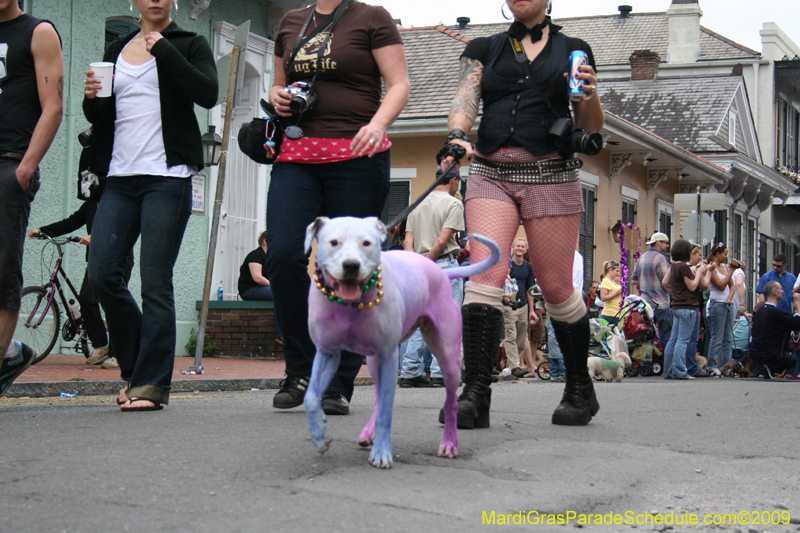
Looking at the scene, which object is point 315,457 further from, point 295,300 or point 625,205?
point 625,205

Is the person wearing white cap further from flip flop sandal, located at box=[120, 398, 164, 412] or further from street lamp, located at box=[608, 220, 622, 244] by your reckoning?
flip flop sandal, located at box=[120, 398, 164, 412]

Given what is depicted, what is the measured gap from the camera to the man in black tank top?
A: 482 centimetres

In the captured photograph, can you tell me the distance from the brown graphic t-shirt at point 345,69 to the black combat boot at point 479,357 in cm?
112

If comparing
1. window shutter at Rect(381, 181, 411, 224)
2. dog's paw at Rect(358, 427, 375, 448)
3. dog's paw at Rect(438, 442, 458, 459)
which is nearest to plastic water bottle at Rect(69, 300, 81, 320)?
dog's paw at Rect(358, 427, 375, 448)

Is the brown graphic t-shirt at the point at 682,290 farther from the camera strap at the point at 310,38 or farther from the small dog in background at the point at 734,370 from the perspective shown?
the camera strap at the point at 310,38

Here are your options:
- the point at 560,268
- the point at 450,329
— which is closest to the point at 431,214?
the point at 560,268

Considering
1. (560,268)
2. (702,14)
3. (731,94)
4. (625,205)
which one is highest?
(702,14)

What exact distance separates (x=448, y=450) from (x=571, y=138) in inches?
71.1

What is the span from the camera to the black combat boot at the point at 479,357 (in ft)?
15.5

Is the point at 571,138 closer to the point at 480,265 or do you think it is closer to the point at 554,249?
the point at 554,249

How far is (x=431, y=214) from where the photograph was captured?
9.06 meters

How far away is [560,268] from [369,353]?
175 centimetres

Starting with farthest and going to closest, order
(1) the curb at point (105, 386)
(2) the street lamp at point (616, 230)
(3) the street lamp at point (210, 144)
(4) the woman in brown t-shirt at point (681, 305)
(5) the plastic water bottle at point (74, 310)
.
Result: (2) the street lamp at point (616, 230), (4) the woman in brown t-shirt at point (681, 305), (3) the street lamp at point (210, 144), (5) the plastic water bottle at point (74, 310), (1) the curb at point (105, 386)

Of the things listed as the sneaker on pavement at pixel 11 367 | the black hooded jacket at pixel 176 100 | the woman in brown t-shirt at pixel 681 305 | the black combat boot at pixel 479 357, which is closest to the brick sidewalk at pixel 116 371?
the sneaker on pavement at pixel 11 367
